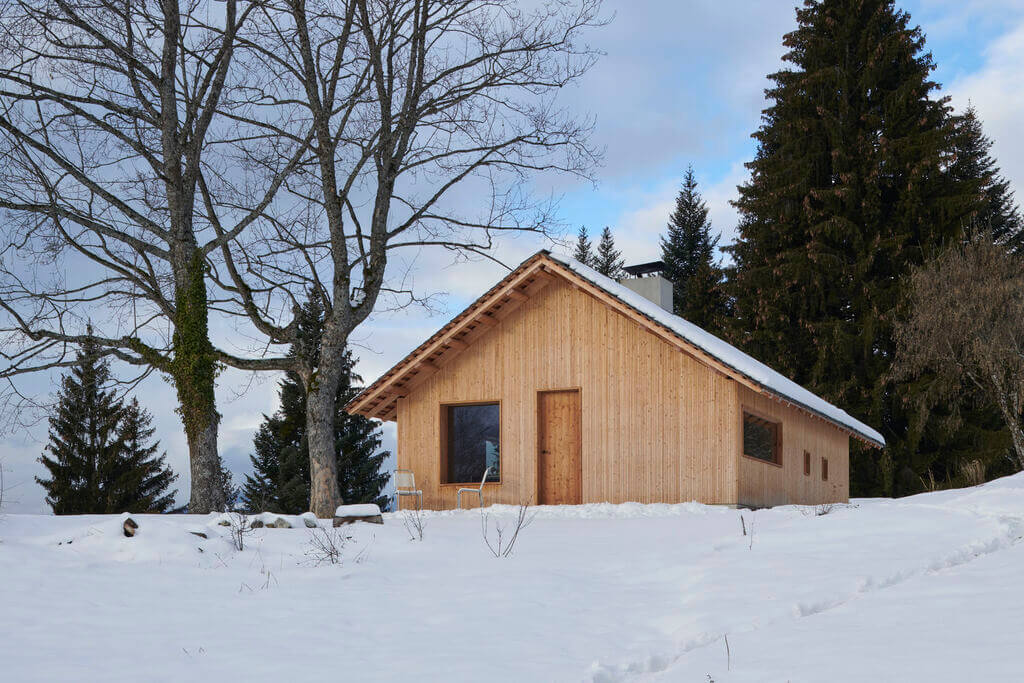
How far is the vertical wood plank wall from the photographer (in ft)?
56.5

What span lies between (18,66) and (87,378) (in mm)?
13445

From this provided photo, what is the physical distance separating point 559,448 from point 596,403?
1.17m

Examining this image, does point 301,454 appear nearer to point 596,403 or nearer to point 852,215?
point 596,403

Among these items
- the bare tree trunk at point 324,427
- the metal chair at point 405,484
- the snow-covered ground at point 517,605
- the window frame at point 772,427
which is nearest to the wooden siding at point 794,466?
the window frame at point 772,427

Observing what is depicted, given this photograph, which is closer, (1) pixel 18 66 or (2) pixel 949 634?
(2) pixel 949 634

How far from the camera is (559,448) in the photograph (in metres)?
18.5

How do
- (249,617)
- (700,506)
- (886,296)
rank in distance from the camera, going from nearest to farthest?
(249,617) → (700,506) → (886,296)

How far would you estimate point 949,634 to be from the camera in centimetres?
600

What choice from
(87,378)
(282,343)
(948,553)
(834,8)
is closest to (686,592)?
(948,553)

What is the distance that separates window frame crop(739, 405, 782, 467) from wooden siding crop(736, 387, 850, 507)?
0.05 m

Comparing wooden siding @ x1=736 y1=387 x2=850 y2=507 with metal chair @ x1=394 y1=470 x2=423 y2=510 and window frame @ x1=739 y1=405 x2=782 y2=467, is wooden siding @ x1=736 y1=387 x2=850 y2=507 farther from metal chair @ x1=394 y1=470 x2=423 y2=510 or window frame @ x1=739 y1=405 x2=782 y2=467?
metal chair @ x1=394 y1=470 x2=423 y2=510

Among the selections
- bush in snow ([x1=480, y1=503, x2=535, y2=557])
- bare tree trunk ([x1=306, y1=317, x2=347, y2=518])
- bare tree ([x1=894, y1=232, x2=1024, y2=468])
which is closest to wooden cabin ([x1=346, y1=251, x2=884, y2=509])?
bare tree trunk ([x1=306, y1=317, x2=347, y2=518])

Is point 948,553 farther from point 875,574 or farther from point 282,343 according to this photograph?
point 282,343

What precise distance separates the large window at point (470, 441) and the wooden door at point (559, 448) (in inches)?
38.1
